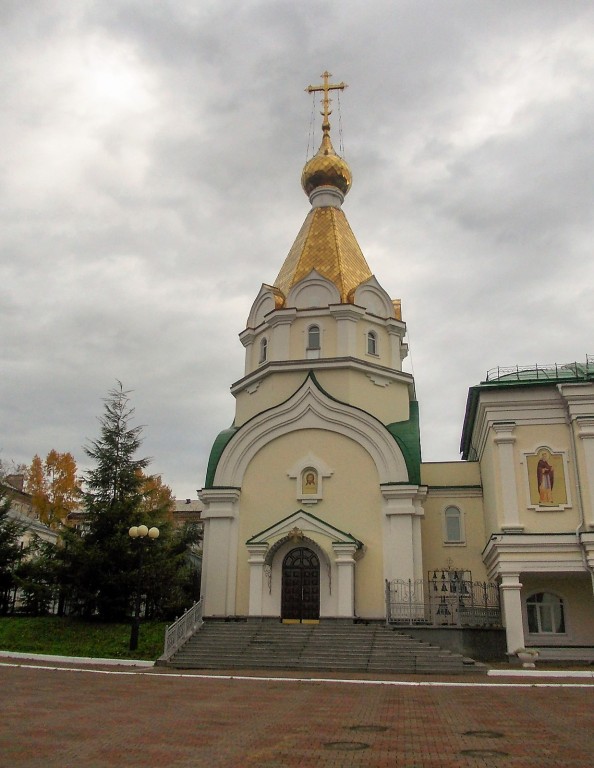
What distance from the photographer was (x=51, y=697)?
11.3m

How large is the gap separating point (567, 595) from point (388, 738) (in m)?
13.8

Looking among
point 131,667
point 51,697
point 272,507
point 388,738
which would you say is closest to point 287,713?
point 388,738

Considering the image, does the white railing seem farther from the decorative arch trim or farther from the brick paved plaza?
the decorative arch trim

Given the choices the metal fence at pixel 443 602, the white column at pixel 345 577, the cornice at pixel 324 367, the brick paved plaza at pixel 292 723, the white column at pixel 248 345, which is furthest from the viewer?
the white column at pixel 248 345

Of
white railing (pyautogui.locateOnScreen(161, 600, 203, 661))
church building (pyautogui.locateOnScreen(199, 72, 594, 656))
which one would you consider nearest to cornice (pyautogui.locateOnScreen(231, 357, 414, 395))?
church building (pyautogui.locateOnScreen(199, 72, 594, 656))

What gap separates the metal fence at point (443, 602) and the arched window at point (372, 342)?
25.5ft

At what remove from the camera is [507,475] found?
19453mm

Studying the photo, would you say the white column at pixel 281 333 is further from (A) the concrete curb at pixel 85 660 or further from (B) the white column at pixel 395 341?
(A) the concrete curb at pixel 85 660

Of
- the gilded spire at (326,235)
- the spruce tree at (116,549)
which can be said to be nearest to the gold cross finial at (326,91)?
the gilded spire at (326,235)

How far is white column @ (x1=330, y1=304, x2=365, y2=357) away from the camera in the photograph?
24219 mm

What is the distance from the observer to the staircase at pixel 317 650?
16484 mm

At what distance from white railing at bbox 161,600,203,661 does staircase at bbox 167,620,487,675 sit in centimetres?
20

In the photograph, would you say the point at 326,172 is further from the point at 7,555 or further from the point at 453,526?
the point at 7,555

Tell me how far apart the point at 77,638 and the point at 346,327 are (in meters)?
12.9
